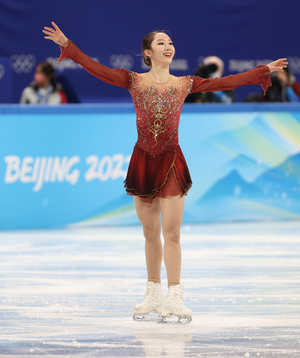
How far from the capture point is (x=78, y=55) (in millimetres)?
4027

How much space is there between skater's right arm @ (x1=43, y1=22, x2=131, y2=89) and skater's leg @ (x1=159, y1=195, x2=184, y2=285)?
2.39 feet

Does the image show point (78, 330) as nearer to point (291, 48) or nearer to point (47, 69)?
point (47, 69)

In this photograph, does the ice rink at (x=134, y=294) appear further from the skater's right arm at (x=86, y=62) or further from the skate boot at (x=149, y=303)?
the skater's right arm at (x=86, y=62)

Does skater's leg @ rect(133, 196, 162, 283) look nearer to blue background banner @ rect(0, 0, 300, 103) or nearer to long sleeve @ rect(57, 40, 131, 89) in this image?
long sleeve @ rect(57, 40, 131, 89)

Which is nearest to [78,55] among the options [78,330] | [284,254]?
[78,330]

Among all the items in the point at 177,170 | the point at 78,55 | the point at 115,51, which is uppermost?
the point at 115,51

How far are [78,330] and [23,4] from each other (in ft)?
25.6

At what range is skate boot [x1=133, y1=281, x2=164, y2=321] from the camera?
4.09 metres

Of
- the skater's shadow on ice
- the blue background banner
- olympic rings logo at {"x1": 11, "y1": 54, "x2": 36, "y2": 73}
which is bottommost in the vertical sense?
the skater's shadow on ice

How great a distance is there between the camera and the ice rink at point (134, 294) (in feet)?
11.5

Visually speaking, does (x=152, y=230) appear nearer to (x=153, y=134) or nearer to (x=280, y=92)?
A: (x=153, y=134)

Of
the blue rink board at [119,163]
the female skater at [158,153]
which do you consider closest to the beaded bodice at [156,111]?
the female skater at [158,153]

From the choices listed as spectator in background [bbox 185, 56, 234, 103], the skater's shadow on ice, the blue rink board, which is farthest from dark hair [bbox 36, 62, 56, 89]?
the skater's shadow on ice

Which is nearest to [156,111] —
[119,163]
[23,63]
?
[119,163]
